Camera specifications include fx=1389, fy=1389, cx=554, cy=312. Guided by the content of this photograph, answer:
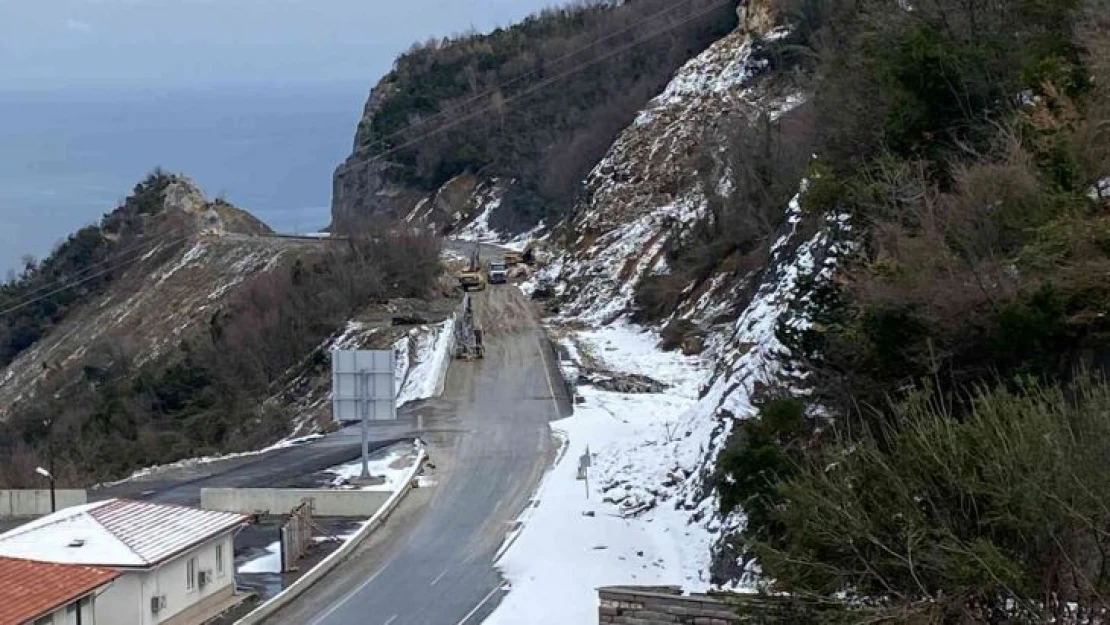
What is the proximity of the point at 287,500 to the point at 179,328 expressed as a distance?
131ft

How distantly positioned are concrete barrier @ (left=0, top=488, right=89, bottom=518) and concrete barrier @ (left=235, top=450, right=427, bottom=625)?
6.39 metres

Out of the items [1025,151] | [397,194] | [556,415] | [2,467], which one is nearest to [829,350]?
[1025,151]

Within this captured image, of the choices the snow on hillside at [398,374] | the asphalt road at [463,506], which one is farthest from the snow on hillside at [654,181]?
the asphalt road at [463,506]

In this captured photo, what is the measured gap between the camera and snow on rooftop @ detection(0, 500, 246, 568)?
1986 centimetres

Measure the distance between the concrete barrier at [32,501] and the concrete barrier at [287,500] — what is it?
2777mm

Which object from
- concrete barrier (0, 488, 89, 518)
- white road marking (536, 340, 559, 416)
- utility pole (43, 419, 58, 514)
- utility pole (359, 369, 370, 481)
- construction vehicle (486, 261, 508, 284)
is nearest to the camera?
utility pole (43, 419, 58, 514)

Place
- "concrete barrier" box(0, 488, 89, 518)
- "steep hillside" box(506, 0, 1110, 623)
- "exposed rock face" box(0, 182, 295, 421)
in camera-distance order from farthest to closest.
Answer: "exposed rock face" box(0, 182, 295, 421)
"concrete barrier" box(0, 488, 89, 518)
"steep hillside" box(506, 0, 1110, 623)

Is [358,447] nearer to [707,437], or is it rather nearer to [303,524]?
[303,524]

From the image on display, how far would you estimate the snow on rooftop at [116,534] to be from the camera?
19.9 metres

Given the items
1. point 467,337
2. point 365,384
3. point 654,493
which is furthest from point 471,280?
point 654,493

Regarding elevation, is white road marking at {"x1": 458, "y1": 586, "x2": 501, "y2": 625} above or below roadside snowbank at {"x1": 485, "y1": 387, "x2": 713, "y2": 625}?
below

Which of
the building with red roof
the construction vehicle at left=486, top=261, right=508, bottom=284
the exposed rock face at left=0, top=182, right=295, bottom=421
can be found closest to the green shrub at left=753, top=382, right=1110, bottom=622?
the building with red roof

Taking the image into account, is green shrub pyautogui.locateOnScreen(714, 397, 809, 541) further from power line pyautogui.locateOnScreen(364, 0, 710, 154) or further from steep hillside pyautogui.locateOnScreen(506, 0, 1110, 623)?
power line pyautogui.locateOnScreen(364, 0, 710, 154)

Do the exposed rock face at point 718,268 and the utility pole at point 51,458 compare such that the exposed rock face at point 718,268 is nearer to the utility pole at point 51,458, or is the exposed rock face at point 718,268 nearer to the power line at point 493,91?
the utility pole at point 51,458
